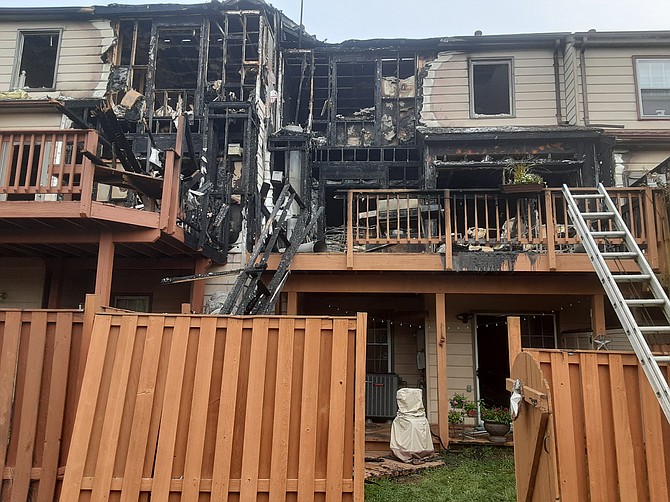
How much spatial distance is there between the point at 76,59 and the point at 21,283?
4445mm

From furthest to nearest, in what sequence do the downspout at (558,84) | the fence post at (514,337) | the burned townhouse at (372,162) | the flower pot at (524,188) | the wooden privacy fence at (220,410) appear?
the downspout at (558,84) → the burned townhouse at (372,162) → the flower pot at (524,188) → the fence post at (514,337) → the wooden privacy fence at (220,410)

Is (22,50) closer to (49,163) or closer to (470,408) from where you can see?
(49,163)

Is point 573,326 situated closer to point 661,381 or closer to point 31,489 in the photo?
point 661,381

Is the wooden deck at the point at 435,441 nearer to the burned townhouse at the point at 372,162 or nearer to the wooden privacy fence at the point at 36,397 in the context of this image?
the burned townhouse at the point at 372,162

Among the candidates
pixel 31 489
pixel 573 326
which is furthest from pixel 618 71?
pixel 31 489

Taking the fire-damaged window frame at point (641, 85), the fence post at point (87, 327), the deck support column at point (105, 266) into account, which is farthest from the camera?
the fire-damaged window frame at point (641, 85)

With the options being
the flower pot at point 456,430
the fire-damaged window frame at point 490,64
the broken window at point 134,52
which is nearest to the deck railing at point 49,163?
the broken window at point 134,52

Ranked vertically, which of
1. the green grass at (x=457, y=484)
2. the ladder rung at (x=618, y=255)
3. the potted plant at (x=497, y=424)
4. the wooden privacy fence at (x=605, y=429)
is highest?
the ladder rung at (x=618, y=255)

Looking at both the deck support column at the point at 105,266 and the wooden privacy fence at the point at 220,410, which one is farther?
the deck support column at the point at 105,266

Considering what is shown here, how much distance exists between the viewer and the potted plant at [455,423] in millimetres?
7617

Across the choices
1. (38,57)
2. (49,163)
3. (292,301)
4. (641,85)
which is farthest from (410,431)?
(38,57)

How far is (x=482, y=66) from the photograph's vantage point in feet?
33.7

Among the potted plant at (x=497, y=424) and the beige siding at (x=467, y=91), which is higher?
the beige siding at (x=467, y=91)

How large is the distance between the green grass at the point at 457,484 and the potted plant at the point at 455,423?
0.83 metres
